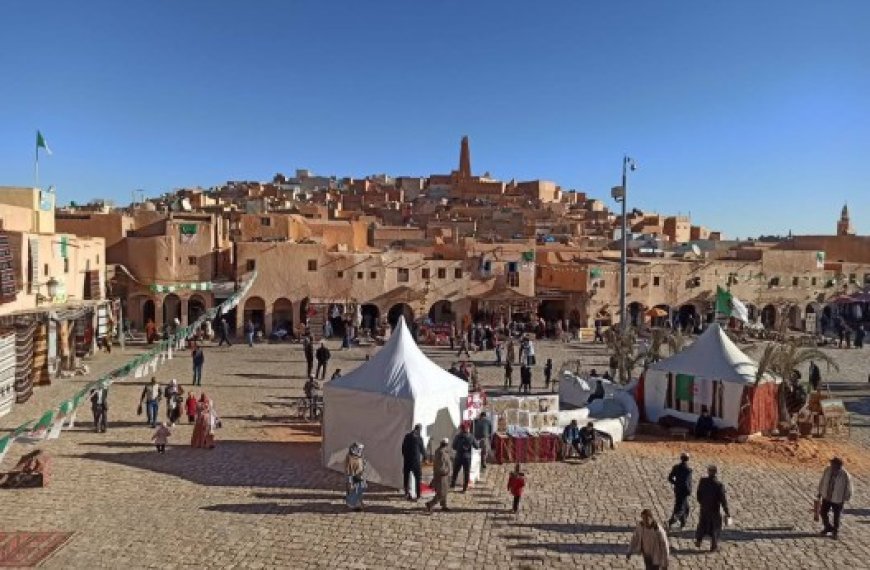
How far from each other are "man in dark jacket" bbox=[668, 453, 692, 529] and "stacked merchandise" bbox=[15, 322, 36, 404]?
48.5 feet

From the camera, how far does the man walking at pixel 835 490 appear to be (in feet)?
30.6

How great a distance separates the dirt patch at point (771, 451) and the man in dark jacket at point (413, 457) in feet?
17.5

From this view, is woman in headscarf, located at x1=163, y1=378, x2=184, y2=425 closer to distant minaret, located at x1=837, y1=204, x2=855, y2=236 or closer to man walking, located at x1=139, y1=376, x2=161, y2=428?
man walking, located at x1=139, y1=376, x2=161, y2=428

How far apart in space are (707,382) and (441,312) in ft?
65.7

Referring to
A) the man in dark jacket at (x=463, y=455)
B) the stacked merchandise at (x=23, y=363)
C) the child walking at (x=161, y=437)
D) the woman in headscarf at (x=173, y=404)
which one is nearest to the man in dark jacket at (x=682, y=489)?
the man in dark jacket at (x=463, y=455)

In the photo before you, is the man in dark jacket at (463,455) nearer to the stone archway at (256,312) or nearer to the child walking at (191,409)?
the child walking at (191,409)

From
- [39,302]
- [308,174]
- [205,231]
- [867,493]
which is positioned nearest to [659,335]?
[867,493]

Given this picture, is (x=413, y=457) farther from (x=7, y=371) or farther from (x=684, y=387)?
(x=7, y=371)

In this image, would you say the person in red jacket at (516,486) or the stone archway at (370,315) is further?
the stone archway at (370,315)

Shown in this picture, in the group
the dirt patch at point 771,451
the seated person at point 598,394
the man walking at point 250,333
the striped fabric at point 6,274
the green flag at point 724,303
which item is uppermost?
the striped fabric at point 6,274

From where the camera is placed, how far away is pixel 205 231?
102ft

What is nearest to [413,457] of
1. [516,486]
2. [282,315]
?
[516,486]

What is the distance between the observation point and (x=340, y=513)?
10023mm

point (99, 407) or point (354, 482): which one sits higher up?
point (99, 407)
